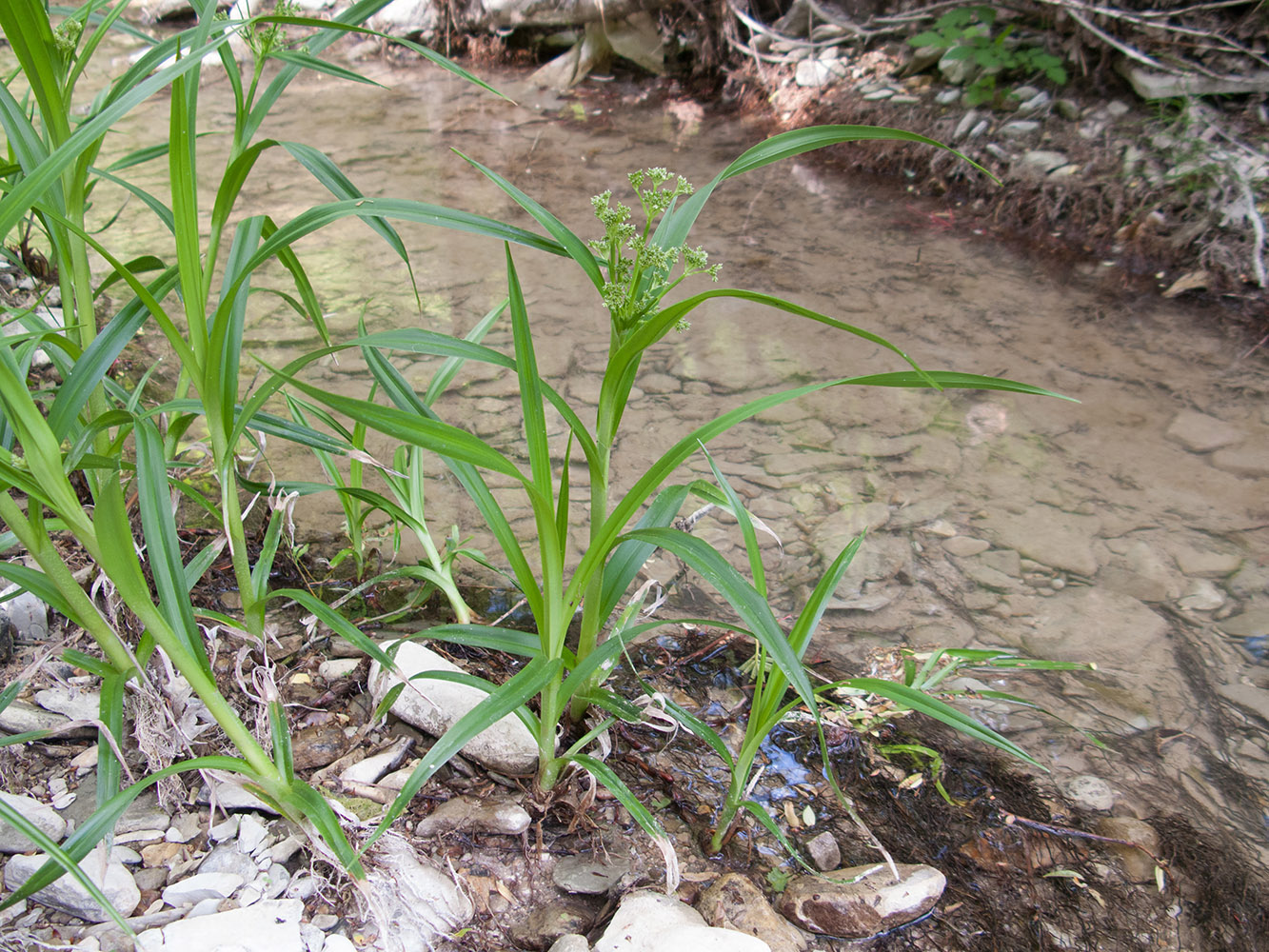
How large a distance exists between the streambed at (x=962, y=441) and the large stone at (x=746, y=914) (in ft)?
2.40

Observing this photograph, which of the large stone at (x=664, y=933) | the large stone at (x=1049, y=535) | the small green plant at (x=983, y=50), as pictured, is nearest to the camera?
the large stone at (x=664, y=933)

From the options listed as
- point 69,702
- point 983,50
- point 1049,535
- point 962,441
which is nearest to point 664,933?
point 69,702

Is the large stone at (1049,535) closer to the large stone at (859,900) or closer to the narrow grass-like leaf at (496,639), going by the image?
the large stone at (859,900)

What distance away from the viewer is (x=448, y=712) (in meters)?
1.54

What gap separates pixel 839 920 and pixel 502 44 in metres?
7.06

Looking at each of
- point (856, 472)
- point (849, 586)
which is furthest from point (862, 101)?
point (849, 586)

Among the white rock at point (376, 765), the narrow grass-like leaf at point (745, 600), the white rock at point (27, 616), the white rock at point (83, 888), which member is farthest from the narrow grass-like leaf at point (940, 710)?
the white rock at point (27, 616)

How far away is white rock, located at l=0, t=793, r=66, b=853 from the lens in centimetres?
118

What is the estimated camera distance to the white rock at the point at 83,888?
1.11 m

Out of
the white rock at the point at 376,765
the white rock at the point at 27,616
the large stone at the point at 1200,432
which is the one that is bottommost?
the large stone at the point at 1200,432

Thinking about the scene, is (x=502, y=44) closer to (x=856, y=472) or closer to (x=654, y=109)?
(x=654, y=109)

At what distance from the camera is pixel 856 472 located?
265 centimetres

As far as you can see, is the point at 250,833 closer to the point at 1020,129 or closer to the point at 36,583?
the point at 36,583

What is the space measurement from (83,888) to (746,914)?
93cm
